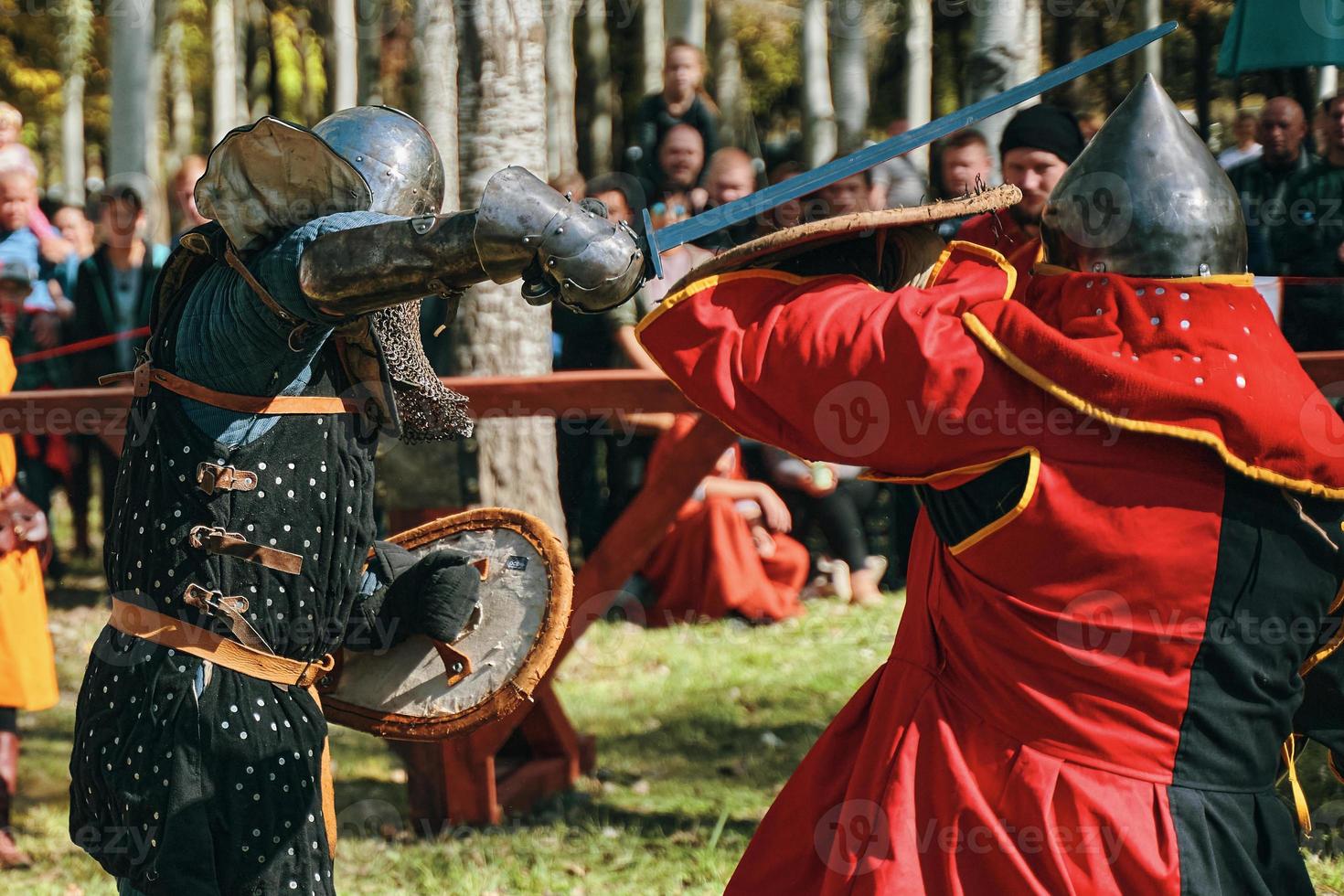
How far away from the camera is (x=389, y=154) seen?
91.9 inches

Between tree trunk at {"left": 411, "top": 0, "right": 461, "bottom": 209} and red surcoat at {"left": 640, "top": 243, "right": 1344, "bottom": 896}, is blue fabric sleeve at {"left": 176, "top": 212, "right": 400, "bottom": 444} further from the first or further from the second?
tree trunk at {"left": 411, "top": 0, "right": 461, "bottom": 209}

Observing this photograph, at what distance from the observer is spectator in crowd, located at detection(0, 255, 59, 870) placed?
13.4ft

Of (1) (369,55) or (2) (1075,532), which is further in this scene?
(1) (369,55)

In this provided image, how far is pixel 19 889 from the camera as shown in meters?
4.04

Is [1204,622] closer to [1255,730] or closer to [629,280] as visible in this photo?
[1255,730]

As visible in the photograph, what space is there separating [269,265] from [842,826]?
1.26 metres

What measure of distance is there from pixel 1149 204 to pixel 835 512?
5.10 m

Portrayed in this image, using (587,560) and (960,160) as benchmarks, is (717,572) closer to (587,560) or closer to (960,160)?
(960,160)

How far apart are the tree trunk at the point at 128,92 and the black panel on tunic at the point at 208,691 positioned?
38.0 ft

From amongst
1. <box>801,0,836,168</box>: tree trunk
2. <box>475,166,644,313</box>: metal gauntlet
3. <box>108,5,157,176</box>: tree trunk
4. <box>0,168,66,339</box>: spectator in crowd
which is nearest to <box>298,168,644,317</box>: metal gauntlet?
<box>475,166,644,313</box>: metal gauntlet

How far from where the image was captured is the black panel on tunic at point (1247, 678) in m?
2.25

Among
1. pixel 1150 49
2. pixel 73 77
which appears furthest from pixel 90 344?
pixel 73 77

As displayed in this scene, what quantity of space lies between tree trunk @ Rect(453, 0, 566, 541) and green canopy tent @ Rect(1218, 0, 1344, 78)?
8.52 feet

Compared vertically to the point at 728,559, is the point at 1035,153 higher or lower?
higher
